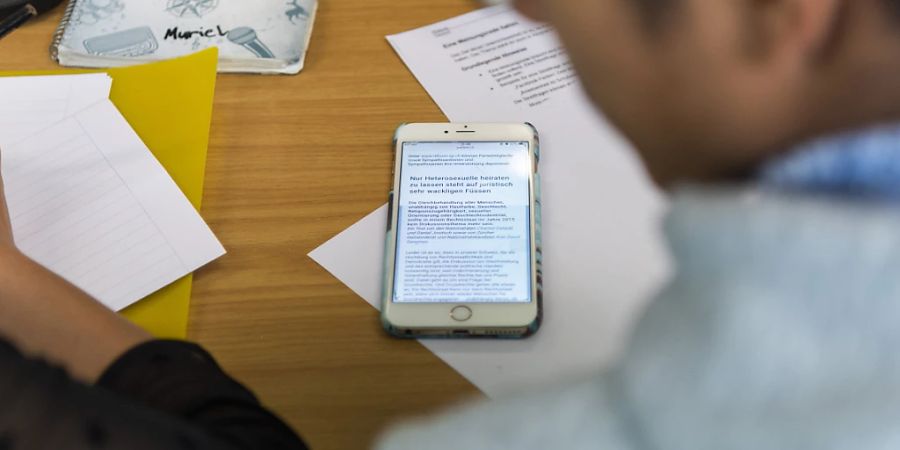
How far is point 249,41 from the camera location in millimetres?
652

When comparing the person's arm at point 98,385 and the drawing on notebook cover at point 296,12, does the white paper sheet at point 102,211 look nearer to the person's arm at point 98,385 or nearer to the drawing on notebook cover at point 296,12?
the person's arm at point 98,385

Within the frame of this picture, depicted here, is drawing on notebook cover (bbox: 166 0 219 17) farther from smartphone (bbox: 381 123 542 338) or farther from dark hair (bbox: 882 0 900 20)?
dark hair (bbox: 882 0 900 20)

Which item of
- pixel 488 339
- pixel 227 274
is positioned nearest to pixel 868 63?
pixel 488 339

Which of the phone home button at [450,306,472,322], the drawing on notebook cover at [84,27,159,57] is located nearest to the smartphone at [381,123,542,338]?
the phone home button at [450,306,472,322]

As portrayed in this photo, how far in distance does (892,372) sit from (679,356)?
66mm

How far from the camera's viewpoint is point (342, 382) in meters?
0.49

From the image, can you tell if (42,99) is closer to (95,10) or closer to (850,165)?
(95,10)

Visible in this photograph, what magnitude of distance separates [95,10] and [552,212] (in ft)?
1.40

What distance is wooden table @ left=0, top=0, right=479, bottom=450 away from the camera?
19.3 inches

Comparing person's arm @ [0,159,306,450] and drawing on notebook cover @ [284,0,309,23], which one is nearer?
person's arm @ [0,159,306,450]

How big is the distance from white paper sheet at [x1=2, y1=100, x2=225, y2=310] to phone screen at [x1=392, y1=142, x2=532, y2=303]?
134 millimetres

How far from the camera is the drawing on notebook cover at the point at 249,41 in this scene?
64 centimetres

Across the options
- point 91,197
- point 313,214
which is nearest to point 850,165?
point 313,214

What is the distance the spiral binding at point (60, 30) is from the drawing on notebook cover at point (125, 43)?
2 cm
